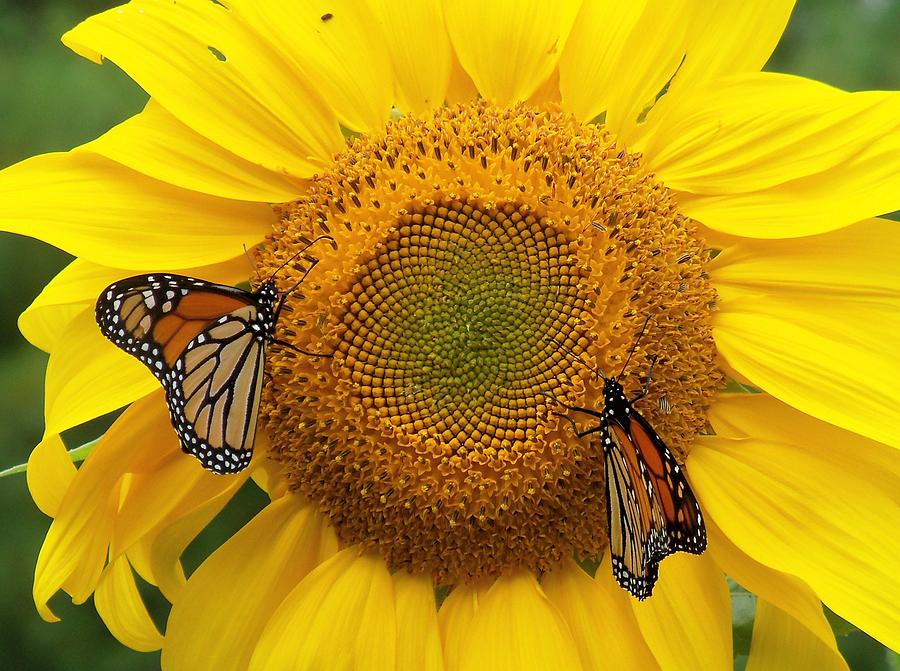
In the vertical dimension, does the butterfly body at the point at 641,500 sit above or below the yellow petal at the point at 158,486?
below

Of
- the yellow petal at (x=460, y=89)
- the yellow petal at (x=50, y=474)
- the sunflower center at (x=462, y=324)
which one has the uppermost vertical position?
the yellow petal at (x=460, y=89)

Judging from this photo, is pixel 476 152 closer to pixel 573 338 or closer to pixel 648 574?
pixel 573 338

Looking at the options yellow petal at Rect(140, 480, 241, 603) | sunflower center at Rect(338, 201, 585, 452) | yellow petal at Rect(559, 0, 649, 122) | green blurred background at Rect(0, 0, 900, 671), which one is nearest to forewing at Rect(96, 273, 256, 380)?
sunflower center at Rect(338, 201, 585, 452)

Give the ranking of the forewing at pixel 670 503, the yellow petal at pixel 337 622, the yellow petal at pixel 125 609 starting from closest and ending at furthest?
the forewing at pixel 670 503
the yellow petal at pixel 337 622
the yellow petal at pixel 125 609

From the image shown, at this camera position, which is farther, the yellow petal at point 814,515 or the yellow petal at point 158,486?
the yellow petal at point 158,486

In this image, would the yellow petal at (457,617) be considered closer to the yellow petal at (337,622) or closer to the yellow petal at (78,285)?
the yellow petal at (337,622)

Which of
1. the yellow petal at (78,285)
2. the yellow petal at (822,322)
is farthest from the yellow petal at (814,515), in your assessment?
the yellow petal at (78,285)

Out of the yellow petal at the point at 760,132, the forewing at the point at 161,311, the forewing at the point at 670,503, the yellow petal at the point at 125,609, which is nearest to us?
the forewing at the point at 670,503
